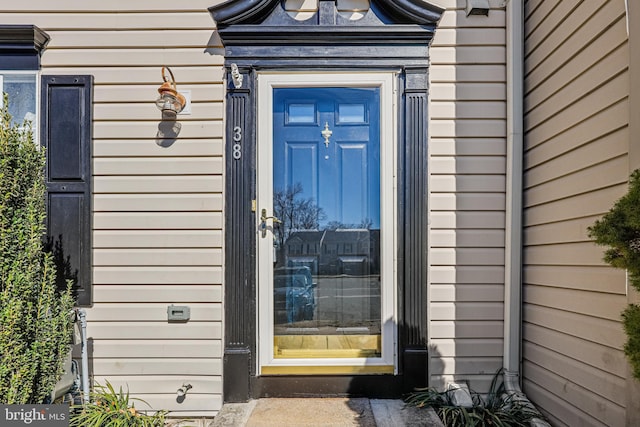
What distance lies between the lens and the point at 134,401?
2479 mm

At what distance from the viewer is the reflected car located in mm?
2512

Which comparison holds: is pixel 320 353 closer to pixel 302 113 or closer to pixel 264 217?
pixel 264 217

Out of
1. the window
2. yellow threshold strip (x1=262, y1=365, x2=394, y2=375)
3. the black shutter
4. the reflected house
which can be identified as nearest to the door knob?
the reflected house

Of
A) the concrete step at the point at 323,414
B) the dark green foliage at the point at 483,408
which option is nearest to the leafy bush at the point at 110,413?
the concrete step at the point at 323,414

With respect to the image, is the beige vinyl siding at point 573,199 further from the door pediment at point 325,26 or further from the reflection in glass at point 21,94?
the reflection in glass at point 21,94

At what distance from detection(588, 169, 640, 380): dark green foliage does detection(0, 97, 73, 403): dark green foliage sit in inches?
93.7

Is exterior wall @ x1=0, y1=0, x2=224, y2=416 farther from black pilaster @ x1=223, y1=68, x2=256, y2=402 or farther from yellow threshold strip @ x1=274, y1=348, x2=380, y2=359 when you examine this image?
yellow threshold strip @ x1=274, y1=348, x2=380, y2=359

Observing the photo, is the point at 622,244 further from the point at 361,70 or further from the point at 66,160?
the point at 66,160

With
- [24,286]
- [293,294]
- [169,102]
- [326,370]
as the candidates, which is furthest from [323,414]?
[169,102]

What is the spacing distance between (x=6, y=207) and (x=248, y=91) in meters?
1.37

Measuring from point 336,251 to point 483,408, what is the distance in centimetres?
123

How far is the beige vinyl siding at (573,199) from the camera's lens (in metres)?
1.73

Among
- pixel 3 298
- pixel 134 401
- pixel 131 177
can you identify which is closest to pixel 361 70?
pixel 131 177

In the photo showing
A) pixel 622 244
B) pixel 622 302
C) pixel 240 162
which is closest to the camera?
pixel 622 244
